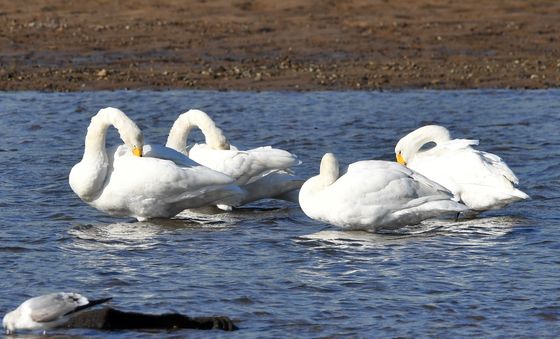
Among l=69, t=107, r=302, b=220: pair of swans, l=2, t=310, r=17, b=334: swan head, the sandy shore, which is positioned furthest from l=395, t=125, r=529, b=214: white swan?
the sandy shore

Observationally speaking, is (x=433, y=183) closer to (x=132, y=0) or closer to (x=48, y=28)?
(x=48, y=28)

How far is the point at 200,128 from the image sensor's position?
11.7 m

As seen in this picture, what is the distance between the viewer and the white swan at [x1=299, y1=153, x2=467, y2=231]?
32.3ft

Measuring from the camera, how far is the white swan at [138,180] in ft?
33.8

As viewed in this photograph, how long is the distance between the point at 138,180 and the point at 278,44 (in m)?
11.4

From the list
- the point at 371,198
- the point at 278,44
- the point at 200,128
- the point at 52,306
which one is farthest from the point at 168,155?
the point at 278,44

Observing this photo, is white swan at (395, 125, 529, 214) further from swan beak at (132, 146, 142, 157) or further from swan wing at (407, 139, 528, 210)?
swan beak at (132, 146, 142, 157)

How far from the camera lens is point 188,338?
7367 mm

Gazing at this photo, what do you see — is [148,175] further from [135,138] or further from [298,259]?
[298,259]

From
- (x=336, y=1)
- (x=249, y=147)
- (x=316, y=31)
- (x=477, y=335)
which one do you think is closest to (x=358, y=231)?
(x=477, y=335)

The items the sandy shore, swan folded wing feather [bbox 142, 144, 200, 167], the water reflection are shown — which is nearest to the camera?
the water reflection

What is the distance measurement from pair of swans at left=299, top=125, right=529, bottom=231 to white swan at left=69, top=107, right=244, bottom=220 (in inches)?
33.9

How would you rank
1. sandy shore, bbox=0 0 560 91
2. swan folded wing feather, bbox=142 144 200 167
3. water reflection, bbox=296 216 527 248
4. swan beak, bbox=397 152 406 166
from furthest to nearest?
sandy shore, bbox=0 0 560 91 → swan beak, bbox=397 152 406 166 → swan folded wing feather, bbox=142 144 200 167 → water reflection, bbox=296 216 527 248

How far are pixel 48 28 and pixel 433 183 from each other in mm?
13321
